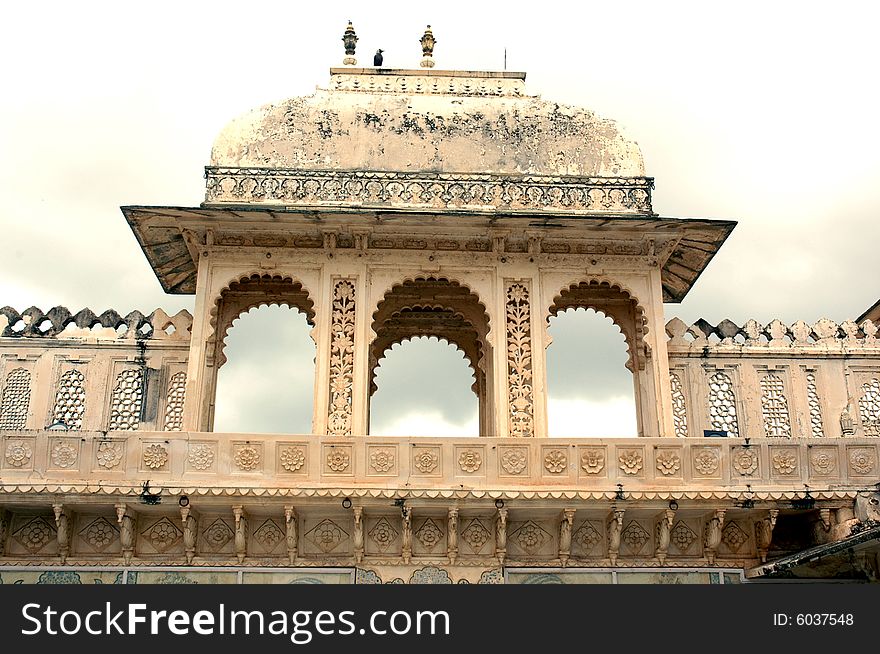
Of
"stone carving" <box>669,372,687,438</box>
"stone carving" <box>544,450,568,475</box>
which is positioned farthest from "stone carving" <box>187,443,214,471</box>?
"stone carving" <box>669,372,687,438</box>

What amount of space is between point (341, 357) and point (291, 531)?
2.54 meters

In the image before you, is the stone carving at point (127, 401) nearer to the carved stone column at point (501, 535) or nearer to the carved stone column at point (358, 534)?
the carved stone column at point (358, 534)

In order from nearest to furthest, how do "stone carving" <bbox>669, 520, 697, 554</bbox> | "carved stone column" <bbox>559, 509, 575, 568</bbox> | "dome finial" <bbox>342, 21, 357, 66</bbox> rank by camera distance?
1. "carved stone column" <bbox>559, 509, 575, 568</bbox>
2. "stone carving" <bbox>669, 520, 697, 554</bbox>
3. "dome finial" <bbox>342, 21, 357, 66</bbox>

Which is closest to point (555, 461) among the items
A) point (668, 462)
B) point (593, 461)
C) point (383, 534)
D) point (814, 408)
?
point (593, 461)

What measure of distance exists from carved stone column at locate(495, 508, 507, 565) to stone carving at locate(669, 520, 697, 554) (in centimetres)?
227

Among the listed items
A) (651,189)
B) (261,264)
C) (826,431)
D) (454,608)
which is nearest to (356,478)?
(454,608)

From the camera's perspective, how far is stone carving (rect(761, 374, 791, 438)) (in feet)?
51.9

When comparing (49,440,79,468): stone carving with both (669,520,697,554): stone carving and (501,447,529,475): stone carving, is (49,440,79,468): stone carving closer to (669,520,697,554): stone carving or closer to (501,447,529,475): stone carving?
(501,447,529,475): stone carving

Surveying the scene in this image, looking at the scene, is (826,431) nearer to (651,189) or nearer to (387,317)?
(651,189)

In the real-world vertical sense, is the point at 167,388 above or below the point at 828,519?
above

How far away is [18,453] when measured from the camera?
13.2m

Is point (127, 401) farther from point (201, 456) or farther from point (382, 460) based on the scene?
point (382, 460)

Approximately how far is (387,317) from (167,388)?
12.0 ft

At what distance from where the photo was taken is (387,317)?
1717 centimetres
